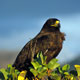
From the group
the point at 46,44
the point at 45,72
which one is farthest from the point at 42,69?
the point at 46,44

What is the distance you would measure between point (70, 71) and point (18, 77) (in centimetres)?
100

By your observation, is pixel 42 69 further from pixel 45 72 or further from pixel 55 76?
pixel 55 76

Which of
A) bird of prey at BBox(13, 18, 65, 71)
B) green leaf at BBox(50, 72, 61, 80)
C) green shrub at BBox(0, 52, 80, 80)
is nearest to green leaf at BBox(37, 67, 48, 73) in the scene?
green shrub at BBox(0, 52, 80, 80)

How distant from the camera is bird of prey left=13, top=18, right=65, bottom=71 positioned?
28.4ft

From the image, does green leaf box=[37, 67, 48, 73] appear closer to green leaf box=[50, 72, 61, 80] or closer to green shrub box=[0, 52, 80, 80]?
green shrub box=[0, 52, 80, 80]

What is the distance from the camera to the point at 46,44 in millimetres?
9578

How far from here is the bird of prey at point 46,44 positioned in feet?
28.4

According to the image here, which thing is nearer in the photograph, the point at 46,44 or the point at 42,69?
the point at 42,69

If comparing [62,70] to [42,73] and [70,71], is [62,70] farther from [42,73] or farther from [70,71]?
[42,73]

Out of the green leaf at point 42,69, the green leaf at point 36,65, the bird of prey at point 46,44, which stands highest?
the green leaf at point 36,65

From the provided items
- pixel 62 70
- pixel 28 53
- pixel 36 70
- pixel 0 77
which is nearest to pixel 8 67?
pixel 0 77

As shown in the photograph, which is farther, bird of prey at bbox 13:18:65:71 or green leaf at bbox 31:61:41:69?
bird of prey at bbox 13:18:65:71

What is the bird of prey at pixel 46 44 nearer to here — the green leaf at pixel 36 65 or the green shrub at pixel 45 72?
the green shrub at pixel 45 72

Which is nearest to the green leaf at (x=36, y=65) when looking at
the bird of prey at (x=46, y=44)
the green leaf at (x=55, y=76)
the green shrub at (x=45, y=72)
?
the green shrub at (x=45, y=72)
